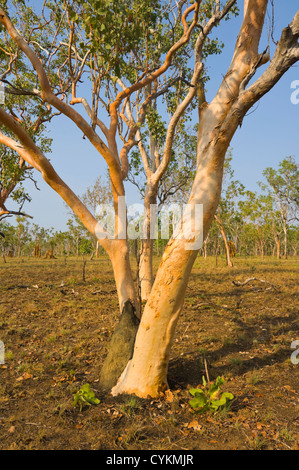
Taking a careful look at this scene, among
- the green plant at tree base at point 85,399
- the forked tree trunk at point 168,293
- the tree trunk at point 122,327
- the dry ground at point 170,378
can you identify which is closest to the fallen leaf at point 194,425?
the dry ground at point 170,378

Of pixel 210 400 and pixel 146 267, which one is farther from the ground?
pixel 146 267

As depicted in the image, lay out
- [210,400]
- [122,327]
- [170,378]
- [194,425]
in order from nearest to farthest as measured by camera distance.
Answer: [194,425] < [210,400] < [170,378] < [122,327]

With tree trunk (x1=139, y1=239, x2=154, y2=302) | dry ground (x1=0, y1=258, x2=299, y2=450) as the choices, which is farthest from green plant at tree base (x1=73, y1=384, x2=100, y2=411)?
tree trunk (x1=139, y1=239, x2=154, y2=302)

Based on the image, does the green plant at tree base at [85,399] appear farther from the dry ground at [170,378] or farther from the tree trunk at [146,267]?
the tree trunk at [146,267]

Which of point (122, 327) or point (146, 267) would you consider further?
point (146, 267)

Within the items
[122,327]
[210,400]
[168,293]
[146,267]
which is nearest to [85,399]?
[122,327]

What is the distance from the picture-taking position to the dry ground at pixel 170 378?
11.4 feet

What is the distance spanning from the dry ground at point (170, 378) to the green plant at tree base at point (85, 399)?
0.28 feet

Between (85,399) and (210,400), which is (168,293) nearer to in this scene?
(210,400)

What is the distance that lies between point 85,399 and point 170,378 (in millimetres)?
1248

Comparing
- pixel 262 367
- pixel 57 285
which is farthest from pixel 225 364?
pixel 57 285

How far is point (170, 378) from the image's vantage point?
4719mm

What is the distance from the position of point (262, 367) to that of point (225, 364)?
0.57 metres

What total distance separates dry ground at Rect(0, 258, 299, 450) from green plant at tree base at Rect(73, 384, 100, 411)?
0.28ft
